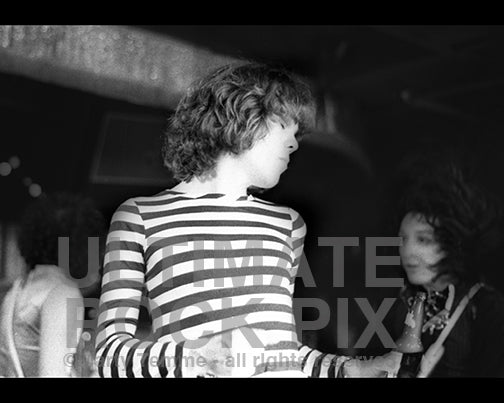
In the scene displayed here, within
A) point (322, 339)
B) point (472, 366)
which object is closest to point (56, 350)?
point (322, 339)

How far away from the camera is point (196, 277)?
4.93 feet

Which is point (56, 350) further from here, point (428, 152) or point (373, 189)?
point (428, 152)

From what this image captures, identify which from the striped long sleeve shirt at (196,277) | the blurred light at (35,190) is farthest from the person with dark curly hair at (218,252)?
the blurred light at (35,190)

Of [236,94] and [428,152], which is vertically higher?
[236,94]

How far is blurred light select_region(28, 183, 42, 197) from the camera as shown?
1808 millimetres

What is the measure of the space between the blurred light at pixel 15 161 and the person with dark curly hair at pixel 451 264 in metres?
1.06

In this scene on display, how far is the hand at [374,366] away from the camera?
5.35 ft

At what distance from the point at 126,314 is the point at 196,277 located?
18cm

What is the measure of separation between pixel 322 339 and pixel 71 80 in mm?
1011

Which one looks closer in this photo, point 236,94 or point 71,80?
point 236,94

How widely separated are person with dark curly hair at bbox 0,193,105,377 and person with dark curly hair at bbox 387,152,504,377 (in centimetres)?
84

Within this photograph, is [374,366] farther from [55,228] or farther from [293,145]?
[55,228]

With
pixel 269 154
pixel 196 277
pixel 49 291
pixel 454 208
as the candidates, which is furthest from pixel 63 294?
pixel 454 208

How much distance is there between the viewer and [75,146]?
1.86 metres
